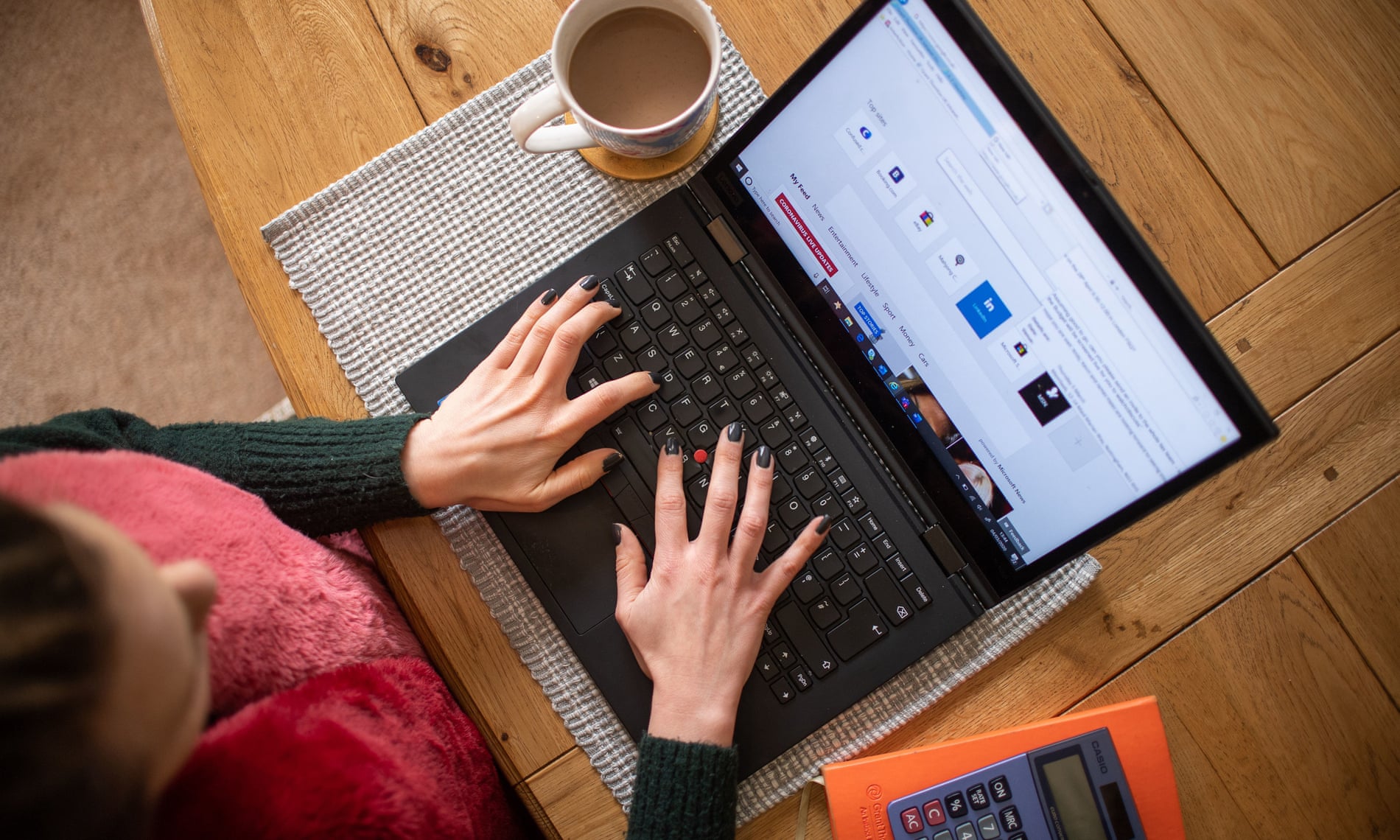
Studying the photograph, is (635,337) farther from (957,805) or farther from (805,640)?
(957,805)

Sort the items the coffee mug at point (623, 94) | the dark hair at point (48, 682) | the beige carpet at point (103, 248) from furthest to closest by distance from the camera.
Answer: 1. the beige carpet at point (103, 248)
2. the coffee mug at point (623, 94)
3. the dark hair at point (48, 682)

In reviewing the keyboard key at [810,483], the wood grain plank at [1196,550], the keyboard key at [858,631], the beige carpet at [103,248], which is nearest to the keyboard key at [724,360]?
the keyboard key at [810,483]

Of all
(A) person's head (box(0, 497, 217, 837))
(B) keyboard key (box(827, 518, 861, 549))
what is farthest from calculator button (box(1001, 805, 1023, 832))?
(A) person's head (box(0, 497, 217, 837))

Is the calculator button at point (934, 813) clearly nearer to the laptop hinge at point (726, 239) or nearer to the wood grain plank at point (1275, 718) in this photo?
the wood grain plank at point (1275, 718)

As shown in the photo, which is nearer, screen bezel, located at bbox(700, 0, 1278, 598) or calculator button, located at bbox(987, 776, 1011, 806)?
screen bezel, located at bbox(700, 0, 1278, 598)

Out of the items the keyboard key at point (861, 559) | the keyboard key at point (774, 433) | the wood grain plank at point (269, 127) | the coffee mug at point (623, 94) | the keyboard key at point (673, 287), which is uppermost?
the wood grain plank at point (269, 127)

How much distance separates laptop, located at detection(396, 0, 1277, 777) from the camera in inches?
17.0

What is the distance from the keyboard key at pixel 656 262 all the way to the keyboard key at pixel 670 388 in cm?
8

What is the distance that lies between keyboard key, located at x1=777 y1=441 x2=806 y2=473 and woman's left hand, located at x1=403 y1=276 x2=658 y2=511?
0.12 metres

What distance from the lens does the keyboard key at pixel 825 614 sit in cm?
58

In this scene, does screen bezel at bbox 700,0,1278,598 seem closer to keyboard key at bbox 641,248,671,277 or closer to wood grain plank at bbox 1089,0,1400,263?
keyboard key at bbox 641,248,671,277

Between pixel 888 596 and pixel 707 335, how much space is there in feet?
0.82

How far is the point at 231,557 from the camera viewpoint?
19.9 inches

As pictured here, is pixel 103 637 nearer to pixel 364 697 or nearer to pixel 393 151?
pixel 364 697
